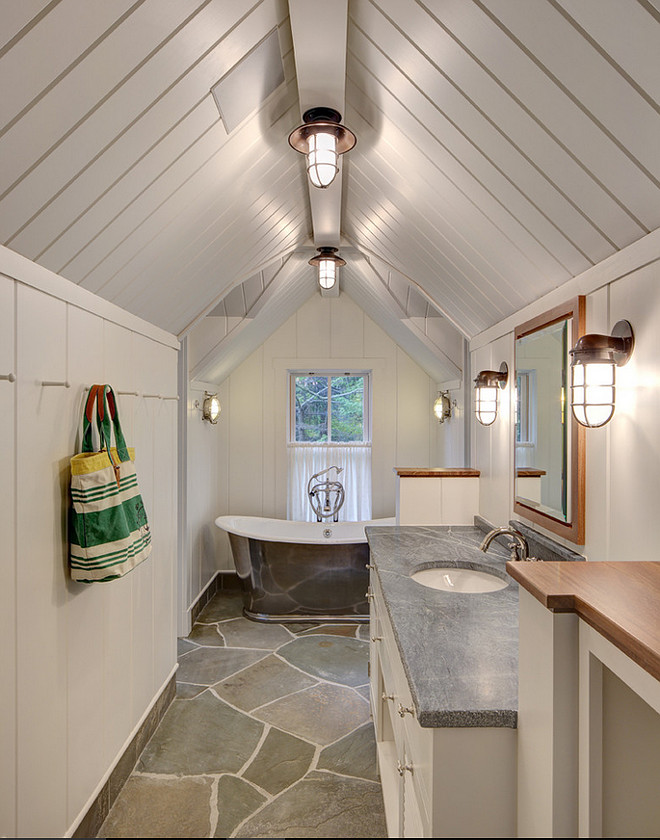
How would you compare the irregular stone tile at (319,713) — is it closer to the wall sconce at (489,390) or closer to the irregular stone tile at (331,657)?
the irregular stone tile at (331,657)

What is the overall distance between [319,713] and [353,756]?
1.35ft

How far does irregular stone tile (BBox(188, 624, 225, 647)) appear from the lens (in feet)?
12.2

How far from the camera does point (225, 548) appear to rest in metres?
5.02

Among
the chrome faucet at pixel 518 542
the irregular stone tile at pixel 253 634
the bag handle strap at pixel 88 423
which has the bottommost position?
the irregular stone tile at pixel 253 634

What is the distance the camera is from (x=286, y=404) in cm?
512

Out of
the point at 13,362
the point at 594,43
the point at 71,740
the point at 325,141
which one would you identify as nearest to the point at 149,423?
the point at 13,362

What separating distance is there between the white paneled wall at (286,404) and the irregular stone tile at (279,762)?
2637 millimetres

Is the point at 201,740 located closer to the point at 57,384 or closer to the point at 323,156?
the point at 57,384

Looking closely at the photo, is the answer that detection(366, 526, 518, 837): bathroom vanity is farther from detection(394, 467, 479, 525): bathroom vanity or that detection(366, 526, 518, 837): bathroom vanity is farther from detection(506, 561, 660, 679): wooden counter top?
detection(394, 467, 479, 525): bathroom vanity

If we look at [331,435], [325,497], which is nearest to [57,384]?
[325,497]

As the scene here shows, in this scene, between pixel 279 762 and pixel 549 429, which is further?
pixel 279 762

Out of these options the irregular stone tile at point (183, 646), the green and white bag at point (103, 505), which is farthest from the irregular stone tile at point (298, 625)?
the green and white bag at point (103, 505)

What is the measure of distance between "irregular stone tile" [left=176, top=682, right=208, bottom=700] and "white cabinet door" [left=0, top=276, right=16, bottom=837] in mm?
1624

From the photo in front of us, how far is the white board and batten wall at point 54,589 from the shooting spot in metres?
1.44
